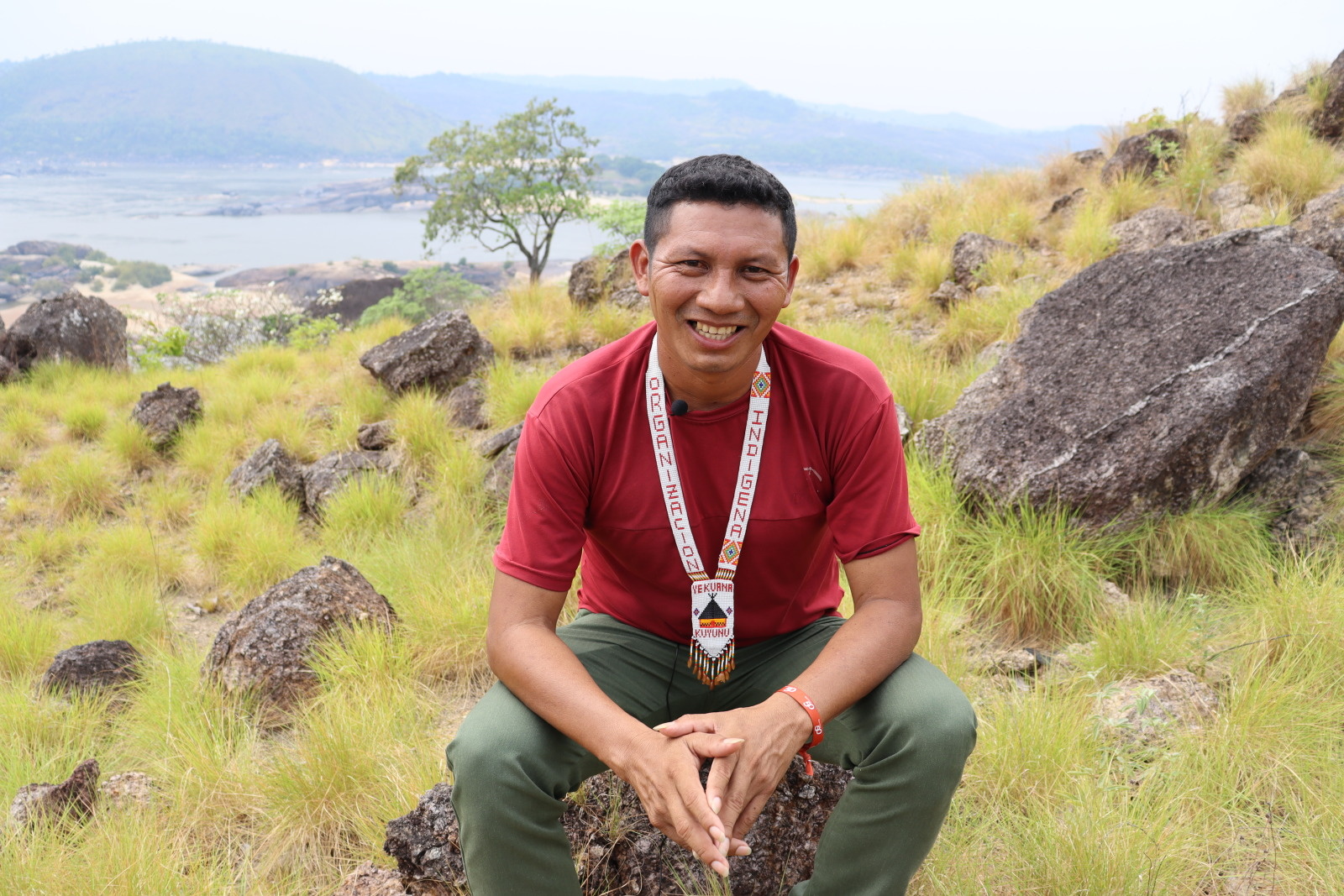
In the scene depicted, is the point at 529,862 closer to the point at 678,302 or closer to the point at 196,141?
the point at 678,302

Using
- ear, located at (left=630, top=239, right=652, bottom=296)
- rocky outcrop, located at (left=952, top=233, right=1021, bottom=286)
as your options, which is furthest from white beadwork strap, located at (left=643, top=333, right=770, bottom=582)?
rocky outcrop, located at (left=952, top=233, right=1021, bottom=286)

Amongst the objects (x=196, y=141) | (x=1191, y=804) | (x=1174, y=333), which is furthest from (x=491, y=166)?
(x=196, y=141)

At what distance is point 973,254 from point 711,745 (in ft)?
21.4

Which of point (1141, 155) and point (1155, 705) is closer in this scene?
point (1155, 705)

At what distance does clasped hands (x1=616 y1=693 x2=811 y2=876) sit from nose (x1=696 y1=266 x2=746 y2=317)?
89 cm

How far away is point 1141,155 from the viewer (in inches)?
330

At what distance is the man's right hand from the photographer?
5.30 feet

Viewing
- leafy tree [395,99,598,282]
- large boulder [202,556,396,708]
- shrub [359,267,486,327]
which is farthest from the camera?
leafy tree [395,99,598,282]

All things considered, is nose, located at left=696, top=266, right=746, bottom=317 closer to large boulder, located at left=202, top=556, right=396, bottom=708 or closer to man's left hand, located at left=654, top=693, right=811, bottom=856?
man's left hand, located at left=654, top=693, right=811, bottom=856

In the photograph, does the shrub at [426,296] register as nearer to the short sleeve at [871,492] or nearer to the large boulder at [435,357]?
the large boulder at [435,357]

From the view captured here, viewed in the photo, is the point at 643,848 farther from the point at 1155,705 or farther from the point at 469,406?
the point at 469,406

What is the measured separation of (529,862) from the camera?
174 cm

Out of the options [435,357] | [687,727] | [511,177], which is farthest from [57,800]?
[511,177]

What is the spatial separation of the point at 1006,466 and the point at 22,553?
629 centimetres
